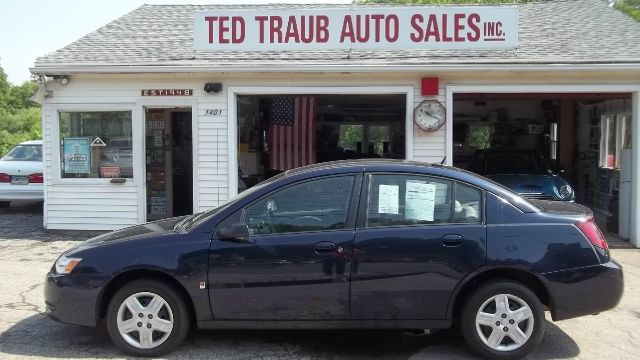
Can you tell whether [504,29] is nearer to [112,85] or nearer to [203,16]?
[203,16]

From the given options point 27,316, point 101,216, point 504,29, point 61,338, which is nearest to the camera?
point 61,338

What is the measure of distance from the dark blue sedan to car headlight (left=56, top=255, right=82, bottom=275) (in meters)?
0.01

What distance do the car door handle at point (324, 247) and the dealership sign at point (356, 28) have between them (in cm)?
603

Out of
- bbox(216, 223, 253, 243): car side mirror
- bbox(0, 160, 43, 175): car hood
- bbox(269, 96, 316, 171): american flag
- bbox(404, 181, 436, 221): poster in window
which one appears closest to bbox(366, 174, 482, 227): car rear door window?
bbox(404, 181, 436, 221): poster in window

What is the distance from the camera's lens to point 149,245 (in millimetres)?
4848

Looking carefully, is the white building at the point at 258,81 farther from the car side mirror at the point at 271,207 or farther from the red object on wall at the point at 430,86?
the car side mirror at the point at 271,207

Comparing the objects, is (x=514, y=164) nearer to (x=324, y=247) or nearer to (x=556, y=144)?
(x=556, y=144)

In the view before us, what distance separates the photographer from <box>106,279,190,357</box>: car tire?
482cm

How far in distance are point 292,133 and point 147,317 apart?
26.3ft

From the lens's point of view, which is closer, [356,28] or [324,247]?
[324,247]

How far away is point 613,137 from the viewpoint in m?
12.7

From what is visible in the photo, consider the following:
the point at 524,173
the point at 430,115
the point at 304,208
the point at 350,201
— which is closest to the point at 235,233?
the point at 304,208

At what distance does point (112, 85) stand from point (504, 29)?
6.54m

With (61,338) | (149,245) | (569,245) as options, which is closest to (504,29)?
(569,245)
